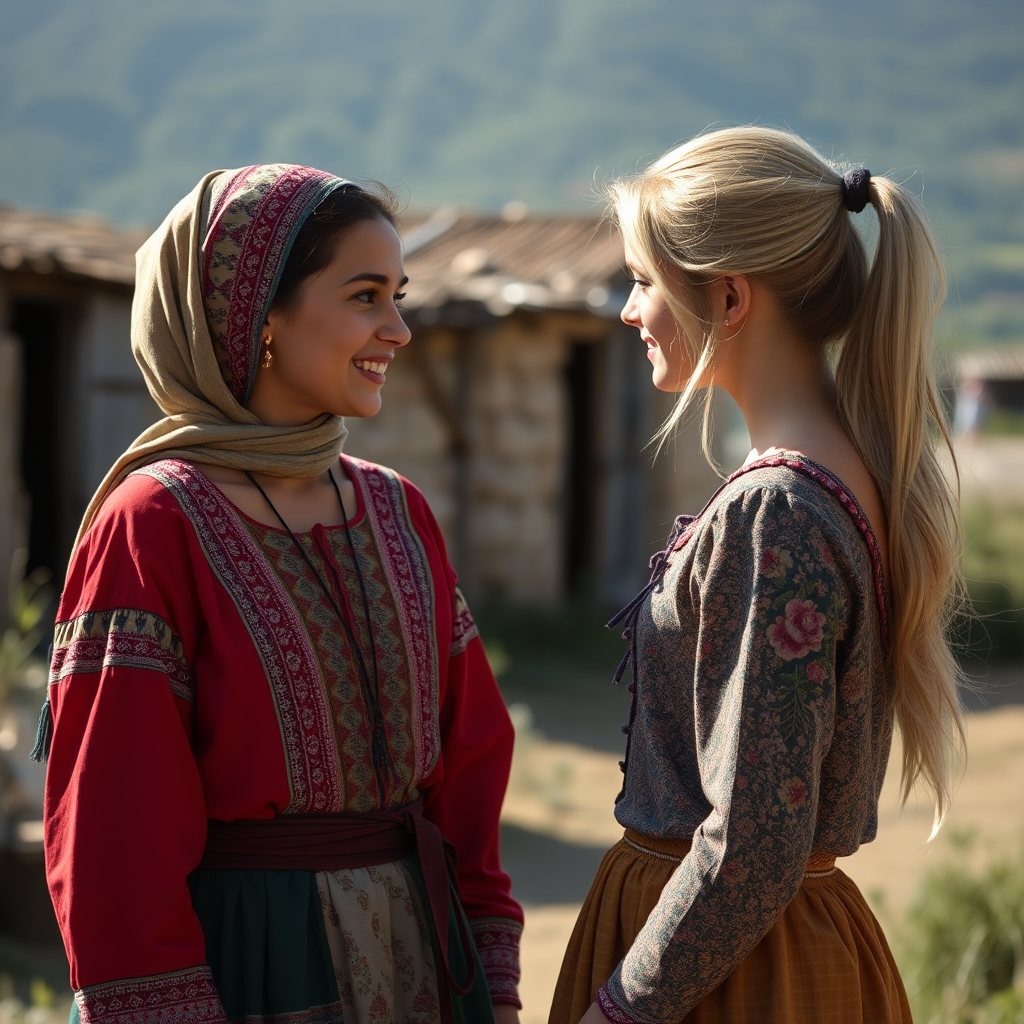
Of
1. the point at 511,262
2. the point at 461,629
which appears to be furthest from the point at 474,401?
the point at 461,629

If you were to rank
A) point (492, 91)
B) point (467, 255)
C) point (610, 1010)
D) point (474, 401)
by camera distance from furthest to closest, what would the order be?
point (492, 91), point (467, 255), point (474, 401), point (610, 1010)

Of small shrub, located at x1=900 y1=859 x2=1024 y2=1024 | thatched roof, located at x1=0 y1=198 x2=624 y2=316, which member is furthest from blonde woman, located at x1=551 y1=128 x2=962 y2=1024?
thatched roof, located at x1=0 y1=198 x2=624 y2=316

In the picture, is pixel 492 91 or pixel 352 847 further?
pixel 492 91

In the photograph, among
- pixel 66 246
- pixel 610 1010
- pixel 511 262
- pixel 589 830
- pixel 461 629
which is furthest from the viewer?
pixel 511 262

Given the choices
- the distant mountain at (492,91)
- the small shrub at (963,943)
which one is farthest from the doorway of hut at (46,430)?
the distant mountain at (492,91)

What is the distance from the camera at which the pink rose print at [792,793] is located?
1.46 m

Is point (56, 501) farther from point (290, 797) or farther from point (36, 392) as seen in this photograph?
point (290, 797)

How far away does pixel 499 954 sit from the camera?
79.1 inches

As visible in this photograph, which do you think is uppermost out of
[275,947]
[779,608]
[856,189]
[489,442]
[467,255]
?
[856,189]

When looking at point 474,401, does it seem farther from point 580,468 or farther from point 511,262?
point 580,468

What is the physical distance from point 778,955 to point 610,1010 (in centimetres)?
22

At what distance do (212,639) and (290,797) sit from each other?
241 mm

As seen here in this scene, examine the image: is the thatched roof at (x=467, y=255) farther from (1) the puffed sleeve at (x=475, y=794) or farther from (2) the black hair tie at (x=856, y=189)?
(2) the black hair tie at (x=856, y=189)

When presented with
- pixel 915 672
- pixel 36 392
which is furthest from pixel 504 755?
pixel 36 392
